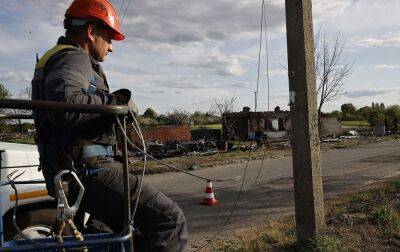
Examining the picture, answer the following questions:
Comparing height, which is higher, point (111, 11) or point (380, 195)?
point (111, 11)

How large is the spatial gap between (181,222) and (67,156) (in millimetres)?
770

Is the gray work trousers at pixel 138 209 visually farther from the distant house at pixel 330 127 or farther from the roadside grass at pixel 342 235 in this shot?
the distant house at pixel 330 127

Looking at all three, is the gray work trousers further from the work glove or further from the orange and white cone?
the orange and white cone

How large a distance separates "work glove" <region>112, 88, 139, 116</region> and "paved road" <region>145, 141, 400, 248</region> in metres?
4.66

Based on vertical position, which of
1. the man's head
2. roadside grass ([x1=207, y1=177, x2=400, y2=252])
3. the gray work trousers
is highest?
the man's head

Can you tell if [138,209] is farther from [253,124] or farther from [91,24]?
[253,124]

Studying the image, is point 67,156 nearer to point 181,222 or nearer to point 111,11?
point 181,222

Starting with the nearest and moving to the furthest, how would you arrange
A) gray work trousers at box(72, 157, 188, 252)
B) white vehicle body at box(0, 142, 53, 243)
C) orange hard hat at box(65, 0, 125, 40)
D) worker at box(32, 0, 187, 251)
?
worker at box(32, 0, 187, 251)
gray work trousers at box(72, 157, 188, 252)
orange hard hat at box(65, 0, 125, 40)
white vehicle body at box(0, 142, 53, 243)

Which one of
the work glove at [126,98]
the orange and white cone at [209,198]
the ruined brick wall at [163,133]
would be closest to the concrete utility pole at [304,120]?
the work glove at [126,98]

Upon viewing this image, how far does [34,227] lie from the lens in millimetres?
4152

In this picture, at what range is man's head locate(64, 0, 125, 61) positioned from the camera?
3.01 m

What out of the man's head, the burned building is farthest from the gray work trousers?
the burned building

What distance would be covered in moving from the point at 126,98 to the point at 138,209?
0.64 meters

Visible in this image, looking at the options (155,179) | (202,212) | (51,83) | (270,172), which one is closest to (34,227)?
(51,83)
